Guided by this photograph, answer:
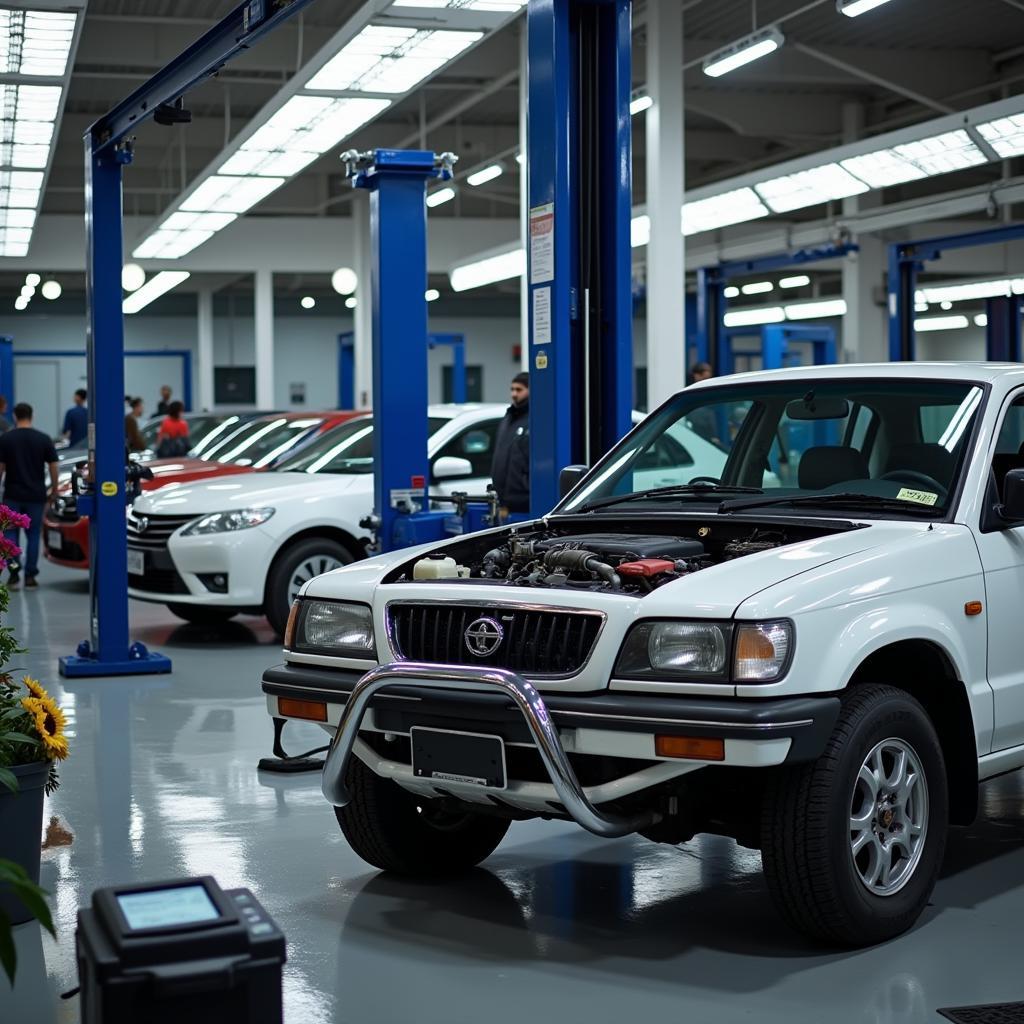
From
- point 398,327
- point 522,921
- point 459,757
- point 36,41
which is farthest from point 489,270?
point 459,757

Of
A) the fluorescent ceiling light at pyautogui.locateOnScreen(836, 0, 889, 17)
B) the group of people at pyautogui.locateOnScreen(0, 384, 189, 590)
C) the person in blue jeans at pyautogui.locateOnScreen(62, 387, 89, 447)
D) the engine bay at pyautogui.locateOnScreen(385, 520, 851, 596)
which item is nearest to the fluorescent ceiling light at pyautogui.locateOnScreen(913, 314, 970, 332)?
the person in blue jeans at pyautogui.locateOnScreen(62, 387, 89, 447)

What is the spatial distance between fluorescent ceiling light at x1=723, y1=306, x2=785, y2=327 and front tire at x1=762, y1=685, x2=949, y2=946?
79.4 ft

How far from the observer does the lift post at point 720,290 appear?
17484 millimetres

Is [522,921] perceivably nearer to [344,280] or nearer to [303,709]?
A: [303,709]

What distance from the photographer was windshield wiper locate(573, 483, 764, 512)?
15.5 feet

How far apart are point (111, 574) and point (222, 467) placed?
289 centimetres

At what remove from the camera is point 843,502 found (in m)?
4.41

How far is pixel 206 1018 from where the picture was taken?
2.45 metres

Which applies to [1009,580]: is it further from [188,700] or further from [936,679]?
[188,700]

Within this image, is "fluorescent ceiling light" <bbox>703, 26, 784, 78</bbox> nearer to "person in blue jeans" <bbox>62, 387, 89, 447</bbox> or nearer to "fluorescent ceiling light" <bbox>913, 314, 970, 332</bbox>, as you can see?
"person in blue jeans" <bbox>62, 387, 89, 447</bbox>

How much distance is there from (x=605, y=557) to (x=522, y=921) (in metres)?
1.00

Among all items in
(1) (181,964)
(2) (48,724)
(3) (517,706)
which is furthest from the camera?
(2) (48,724)

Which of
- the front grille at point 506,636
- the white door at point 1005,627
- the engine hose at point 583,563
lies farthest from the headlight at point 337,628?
the white door at point 1005,627

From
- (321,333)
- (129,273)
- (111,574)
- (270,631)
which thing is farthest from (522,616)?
(321,333)
